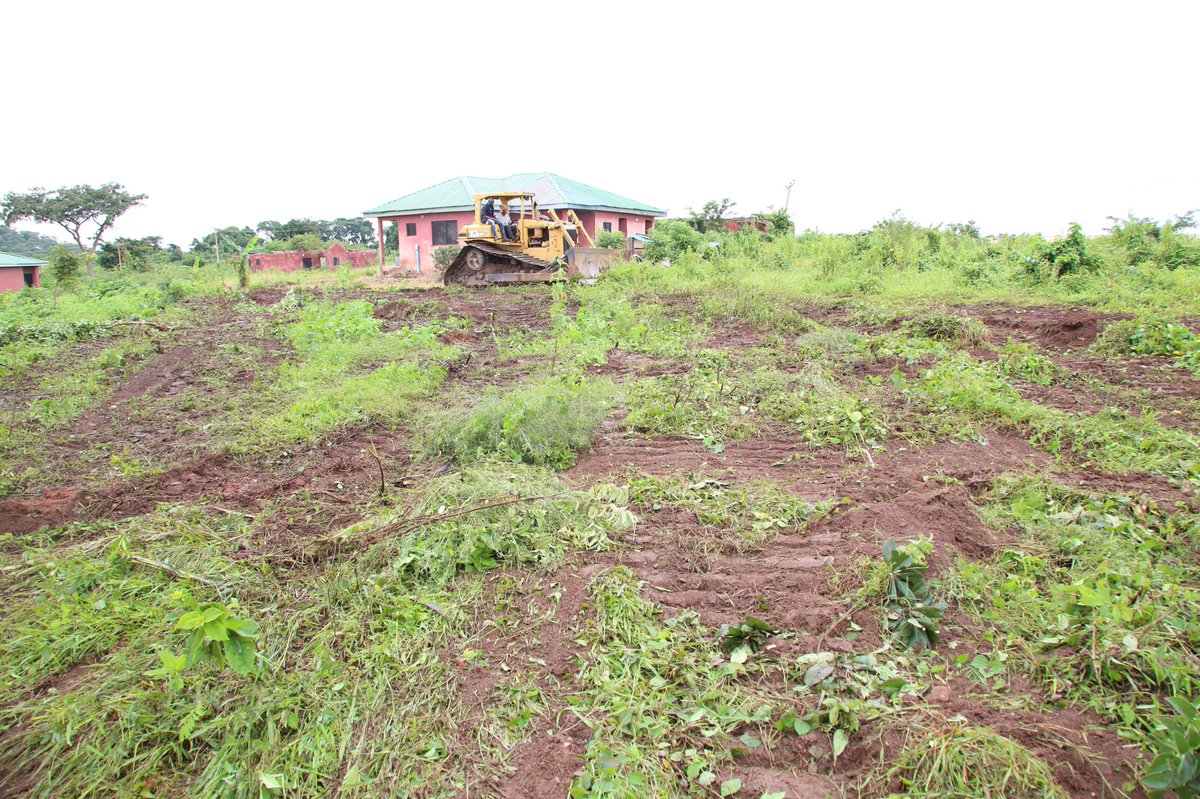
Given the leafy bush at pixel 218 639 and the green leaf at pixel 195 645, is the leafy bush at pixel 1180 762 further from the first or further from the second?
the green leaf at pixel 195 645

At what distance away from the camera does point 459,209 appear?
84.7ft

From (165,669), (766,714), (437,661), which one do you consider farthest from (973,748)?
(165,669)

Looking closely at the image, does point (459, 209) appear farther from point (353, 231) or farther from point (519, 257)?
point (353, 231)

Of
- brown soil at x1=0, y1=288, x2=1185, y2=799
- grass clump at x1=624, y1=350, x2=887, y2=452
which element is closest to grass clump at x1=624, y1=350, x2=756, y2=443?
grass clump at x1=624, y1=350, x2=887, y2=452

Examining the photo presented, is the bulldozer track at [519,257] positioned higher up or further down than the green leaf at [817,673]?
higher up

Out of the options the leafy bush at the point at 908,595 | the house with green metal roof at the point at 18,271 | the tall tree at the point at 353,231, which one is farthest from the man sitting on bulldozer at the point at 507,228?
the tall tree at the point at 353,231

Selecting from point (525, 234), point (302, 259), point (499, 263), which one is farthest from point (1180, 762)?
point (302, 259)

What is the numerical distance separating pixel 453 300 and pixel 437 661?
12.3 metres

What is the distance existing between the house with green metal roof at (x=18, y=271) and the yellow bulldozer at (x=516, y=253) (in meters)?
22.1

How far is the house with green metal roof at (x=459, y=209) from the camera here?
2648 cm

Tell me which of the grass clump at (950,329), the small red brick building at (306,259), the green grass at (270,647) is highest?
the small red brick building at (306,259)

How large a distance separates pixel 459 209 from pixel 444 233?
1567 mm

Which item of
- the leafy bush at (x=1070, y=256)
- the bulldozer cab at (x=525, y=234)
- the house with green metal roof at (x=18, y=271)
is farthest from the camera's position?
the house with green metal roof at (x=18, y=271)

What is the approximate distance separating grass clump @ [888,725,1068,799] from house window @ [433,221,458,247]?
87.2 feet
